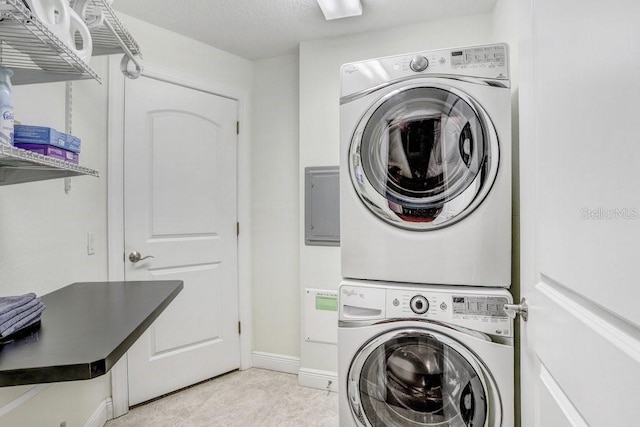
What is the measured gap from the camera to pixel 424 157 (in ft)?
4.71

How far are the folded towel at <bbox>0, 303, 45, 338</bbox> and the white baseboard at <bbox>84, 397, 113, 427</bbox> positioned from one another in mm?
1216

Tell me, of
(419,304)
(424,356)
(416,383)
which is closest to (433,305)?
(419,304)

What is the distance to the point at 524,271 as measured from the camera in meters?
1.06

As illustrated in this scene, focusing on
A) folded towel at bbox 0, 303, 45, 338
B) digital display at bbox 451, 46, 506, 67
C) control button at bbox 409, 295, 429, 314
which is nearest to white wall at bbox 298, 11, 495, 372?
digital display at bbox 451, 46, 506, 67

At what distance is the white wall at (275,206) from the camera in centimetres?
262

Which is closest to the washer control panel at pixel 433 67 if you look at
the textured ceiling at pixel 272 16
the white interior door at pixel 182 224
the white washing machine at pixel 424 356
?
the textured ceiling at pixel 272 16

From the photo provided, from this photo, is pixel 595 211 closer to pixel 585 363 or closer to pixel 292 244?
pixel 585 363

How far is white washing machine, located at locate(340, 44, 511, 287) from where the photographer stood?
1341mm

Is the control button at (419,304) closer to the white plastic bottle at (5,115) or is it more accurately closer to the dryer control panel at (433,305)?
the dryer control panel at (433,305)

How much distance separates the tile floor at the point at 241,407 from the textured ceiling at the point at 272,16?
253 centimetres

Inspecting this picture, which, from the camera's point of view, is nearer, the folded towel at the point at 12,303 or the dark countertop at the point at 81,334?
the dark countertop at the point at 81,334

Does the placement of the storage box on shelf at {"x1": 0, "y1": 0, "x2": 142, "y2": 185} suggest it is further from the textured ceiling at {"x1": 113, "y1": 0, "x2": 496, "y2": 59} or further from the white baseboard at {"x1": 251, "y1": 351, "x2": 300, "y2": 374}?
the white baseboard at {"x1": 251, "y1": 351, "x2": 300, "y2": 374}

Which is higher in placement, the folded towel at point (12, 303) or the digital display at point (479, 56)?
the digital display at point (479, 56)

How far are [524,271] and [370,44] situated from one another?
1882 mm
